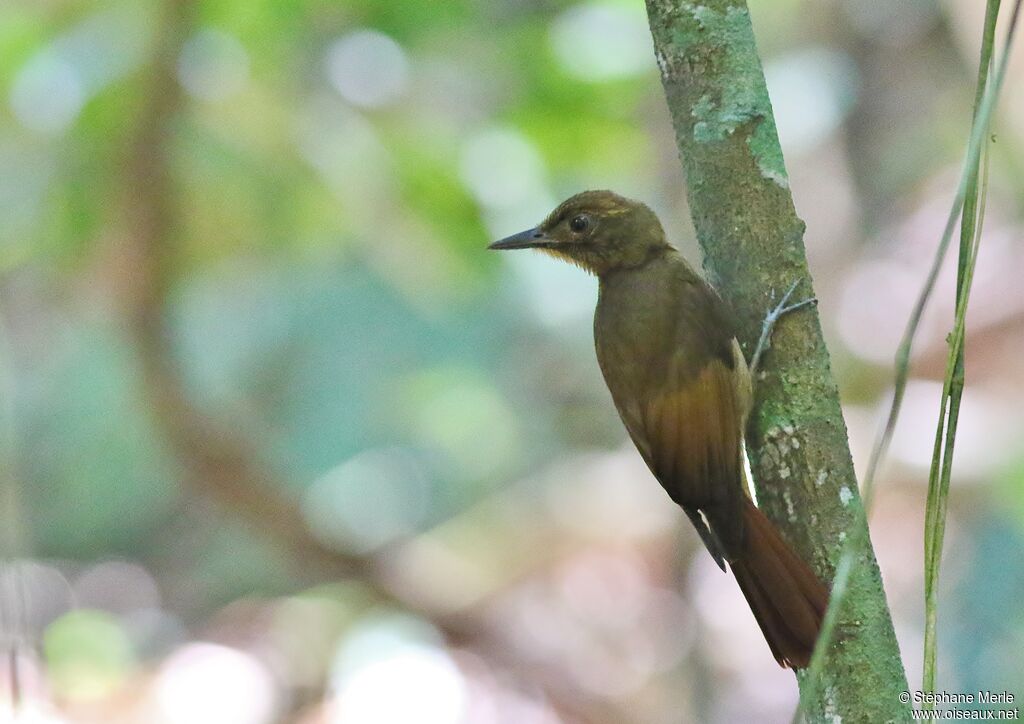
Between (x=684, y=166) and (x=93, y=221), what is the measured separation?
2650mm

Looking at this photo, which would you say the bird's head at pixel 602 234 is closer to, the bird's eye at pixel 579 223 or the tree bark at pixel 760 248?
the bird's eye at pixel 579 223

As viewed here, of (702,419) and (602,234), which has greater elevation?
(602,234)

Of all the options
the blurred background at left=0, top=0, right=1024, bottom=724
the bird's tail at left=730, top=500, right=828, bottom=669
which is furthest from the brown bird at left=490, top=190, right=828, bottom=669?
the blurred background at left=0, top=0, right=1024, bottom=724

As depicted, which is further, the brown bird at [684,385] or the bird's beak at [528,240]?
the bird's beak at [528,240]

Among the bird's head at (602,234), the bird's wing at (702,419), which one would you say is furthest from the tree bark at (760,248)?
the bird's head at (602,234)

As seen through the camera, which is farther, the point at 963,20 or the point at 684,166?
the point at 963,20

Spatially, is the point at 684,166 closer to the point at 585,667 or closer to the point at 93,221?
the point at 93,221

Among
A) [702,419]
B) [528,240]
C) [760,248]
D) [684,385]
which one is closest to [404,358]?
[528,240]

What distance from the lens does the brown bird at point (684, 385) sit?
2.42 meters

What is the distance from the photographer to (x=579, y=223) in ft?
11.2

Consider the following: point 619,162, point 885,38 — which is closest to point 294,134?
point 619,162

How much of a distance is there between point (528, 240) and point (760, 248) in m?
1.31

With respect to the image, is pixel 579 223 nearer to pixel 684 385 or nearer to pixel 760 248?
pixel 684 385

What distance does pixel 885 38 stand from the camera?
7828mm
